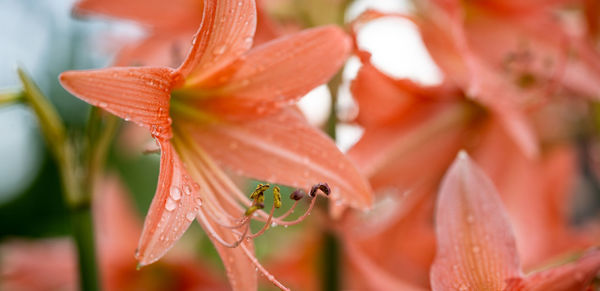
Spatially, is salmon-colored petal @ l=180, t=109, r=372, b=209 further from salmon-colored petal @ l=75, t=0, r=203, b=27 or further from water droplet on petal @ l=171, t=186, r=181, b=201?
salmon-colored petal @ l=75, t=0, r=203, b=27

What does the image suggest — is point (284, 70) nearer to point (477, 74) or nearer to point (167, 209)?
point (167, 209)

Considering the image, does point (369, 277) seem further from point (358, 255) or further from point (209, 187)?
point (209, 187)

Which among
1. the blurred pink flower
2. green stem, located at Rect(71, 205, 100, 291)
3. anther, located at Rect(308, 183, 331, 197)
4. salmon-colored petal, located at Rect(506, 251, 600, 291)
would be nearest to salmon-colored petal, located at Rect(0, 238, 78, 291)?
the blurred pink flower

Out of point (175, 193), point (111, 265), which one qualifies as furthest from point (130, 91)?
point (111, 265)

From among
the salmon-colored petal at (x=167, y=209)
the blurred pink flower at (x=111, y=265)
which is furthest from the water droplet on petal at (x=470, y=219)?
the blurred pink flower at (x=111, y=265)

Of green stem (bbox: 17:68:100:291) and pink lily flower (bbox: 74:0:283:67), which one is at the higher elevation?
pink lily flower (bbox: 74:0:283:67)

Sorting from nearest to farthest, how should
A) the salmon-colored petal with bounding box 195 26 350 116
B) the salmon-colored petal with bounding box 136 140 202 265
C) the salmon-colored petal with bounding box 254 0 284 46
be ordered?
1. the salmon-colored petal with bounding box 136 140 202 265
2. the salmon-colored petal with bounding box 195 26 350 116
3. the salmon-colored petal with bounding box 254 0 284 46
